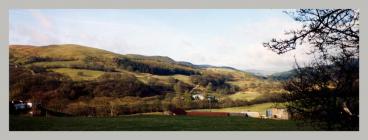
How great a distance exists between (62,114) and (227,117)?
120 inches

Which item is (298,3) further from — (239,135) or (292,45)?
(239,135)

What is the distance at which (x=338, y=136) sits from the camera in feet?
34.1

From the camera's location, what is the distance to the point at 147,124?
1130 centimetres

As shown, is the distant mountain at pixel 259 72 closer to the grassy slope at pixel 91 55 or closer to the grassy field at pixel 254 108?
the grassy slope at pixel 91 55

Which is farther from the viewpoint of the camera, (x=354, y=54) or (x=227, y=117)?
(x=227, y=117)

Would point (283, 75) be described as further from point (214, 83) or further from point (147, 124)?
point (147, 124)

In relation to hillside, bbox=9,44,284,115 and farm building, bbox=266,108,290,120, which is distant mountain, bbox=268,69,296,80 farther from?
farm building, bbox=266,108,290,120

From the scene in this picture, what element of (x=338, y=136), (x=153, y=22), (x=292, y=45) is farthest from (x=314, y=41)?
(x=153, y=22)

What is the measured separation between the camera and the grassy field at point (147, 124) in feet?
36.7

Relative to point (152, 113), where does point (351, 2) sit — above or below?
above

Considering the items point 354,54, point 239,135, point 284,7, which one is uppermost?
point 284,7

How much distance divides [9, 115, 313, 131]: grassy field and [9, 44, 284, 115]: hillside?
0.23 m

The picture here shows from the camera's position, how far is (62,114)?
11391mm

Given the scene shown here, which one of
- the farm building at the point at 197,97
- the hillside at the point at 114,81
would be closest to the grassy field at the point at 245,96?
the hillside at the point at 114,81
